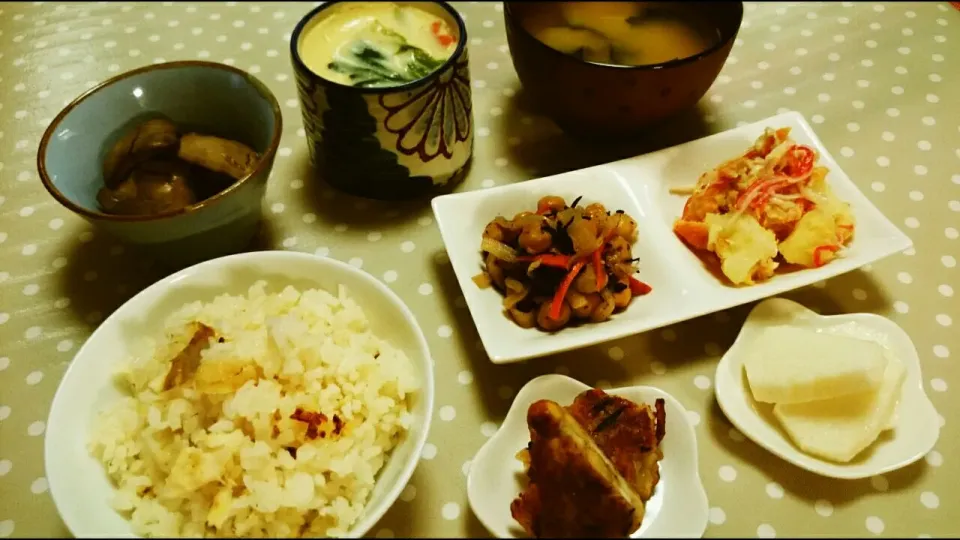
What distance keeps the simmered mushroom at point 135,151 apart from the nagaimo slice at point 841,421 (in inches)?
39.7

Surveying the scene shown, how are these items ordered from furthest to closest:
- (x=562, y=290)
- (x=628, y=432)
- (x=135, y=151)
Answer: (x=135, y=151) → (x=562, y=290) → (x=628, y=432)

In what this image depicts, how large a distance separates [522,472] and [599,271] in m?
0.32

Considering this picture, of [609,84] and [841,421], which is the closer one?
[841,421]

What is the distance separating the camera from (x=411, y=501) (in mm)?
956

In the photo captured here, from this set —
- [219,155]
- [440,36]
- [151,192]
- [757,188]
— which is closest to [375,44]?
[440,36]

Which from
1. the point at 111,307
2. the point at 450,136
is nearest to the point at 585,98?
the point at 450,136

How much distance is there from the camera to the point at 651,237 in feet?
4.07

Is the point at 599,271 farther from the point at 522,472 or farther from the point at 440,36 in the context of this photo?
the point at 440,36

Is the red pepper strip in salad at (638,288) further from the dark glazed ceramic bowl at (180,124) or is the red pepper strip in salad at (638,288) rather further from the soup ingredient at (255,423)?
the dark glazed ceramic bowl at (180,124)

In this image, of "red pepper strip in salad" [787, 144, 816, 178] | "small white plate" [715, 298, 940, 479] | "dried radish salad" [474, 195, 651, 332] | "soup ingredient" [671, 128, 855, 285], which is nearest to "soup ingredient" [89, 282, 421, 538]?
"dried radish salad" [474, 195, 651, 332]

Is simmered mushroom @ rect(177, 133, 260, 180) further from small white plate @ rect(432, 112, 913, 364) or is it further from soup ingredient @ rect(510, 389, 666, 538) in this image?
soup ingredient @ rect(510, 389, 666, 538)

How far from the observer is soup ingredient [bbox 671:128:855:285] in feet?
3.81

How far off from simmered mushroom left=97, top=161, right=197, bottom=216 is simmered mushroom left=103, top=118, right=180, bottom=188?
0.01 meters

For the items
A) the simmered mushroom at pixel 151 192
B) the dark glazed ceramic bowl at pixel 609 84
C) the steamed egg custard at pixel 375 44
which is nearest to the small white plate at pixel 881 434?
the dark glazed ceramic bowl at pixel 609 84
